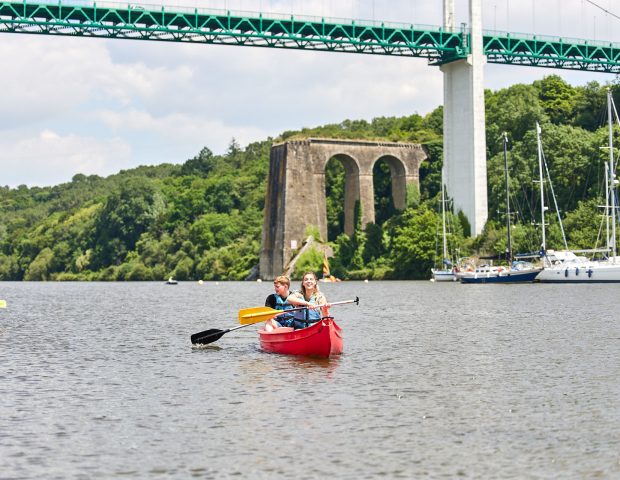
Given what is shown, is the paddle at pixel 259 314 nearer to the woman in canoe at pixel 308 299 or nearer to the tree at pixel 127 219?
the woman in canoe at pixel 308 299

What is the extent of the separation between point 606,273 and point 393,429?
52167 millimetres

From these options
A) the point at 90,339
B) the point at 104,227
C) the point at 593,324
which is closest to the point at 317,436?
the point at 90,339

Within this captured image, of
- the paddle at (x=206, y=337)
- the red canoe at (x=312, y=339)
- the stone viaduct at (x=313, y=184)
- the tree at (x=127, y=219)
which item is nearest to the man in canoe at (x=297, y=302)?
the red canoe at (x=312, y=339)

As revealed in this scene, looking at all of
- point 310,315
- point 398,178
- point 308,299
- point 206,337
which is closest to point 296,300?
point 308,299

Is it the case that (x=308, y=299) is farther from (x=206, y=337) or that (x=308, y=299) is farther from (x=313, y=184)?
(x=313, y=184)

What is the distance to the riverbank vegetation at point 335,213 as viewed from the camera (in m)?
79.7

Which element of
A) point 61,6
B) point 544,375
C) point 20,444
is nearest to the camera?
point 20,444

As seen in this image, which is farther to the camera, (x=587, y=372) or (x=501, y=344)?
(x=501, y=344)

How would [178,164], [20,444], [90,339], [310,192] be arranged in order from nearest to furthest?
[20,444], [90,339], [310,192], [178,164]

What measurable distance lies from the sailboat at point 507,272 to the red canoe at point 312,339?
152ft

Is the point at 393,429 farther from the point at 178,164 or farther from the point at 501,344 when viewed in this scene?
the point at 178,164

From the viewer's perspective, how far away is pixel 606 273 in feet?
209

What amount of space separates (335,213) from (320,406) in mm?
85049

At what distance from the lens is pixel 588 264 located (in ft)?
214
